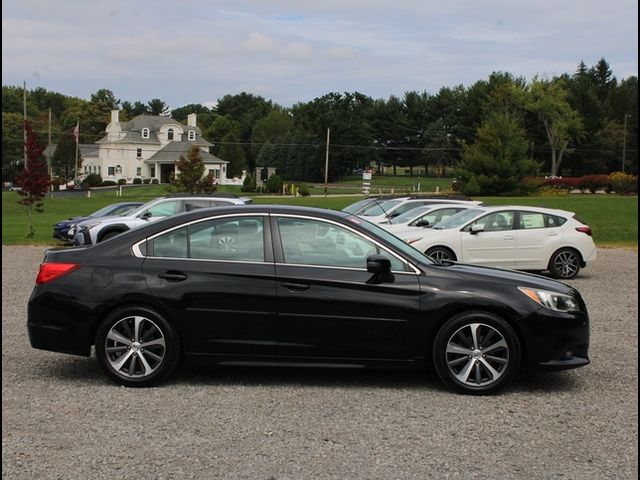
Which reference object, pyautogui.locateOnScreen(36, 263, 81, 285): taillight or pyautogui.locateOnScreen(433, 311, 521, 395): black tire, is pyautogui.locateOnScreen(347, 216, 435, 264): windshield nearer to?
pyautogui.locateOnScreen(433, 311, 521, 395): black tire

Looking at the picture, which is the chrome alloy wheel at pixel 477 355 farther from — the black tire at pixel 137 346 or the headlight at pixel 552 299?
the black tire at pixel 137 346

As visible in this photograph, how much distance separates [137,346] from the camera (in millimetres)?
5918

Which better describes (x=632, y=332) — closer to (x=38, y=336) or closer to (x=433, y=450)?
(x=433, y=450)

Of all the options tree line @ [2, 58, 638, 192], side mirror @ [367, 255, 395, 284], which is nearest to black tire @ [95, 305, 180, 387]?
side mirror @ [367, 255, 395, 284]

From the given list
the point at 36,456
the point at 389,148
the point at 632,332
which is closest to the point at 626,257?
the point at 632,332

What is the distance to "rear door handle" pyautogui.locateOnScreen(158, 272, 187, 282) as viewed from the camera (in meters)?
5.95

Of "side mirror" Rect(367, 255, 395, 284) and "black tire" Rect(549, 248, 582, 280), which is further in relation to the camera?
"black tire" Rect(549, 248, 582, 280)

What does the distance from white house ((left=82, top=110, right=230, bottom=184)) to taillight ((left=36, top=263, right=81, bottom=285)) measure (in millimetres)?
90057

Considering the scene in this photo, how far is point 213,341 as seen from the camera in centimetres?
592

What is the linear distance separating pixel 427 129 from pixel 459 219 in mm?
95233

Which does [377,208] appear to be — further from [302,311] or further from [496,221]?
[302,311]

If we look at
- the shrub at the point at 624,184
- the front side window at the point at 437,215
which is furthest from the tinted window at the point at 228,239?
the shrub at the point at 624,184

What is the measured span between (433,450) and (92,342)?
121 inches

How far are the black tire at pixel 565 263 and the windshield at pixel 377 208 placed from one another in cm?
658
